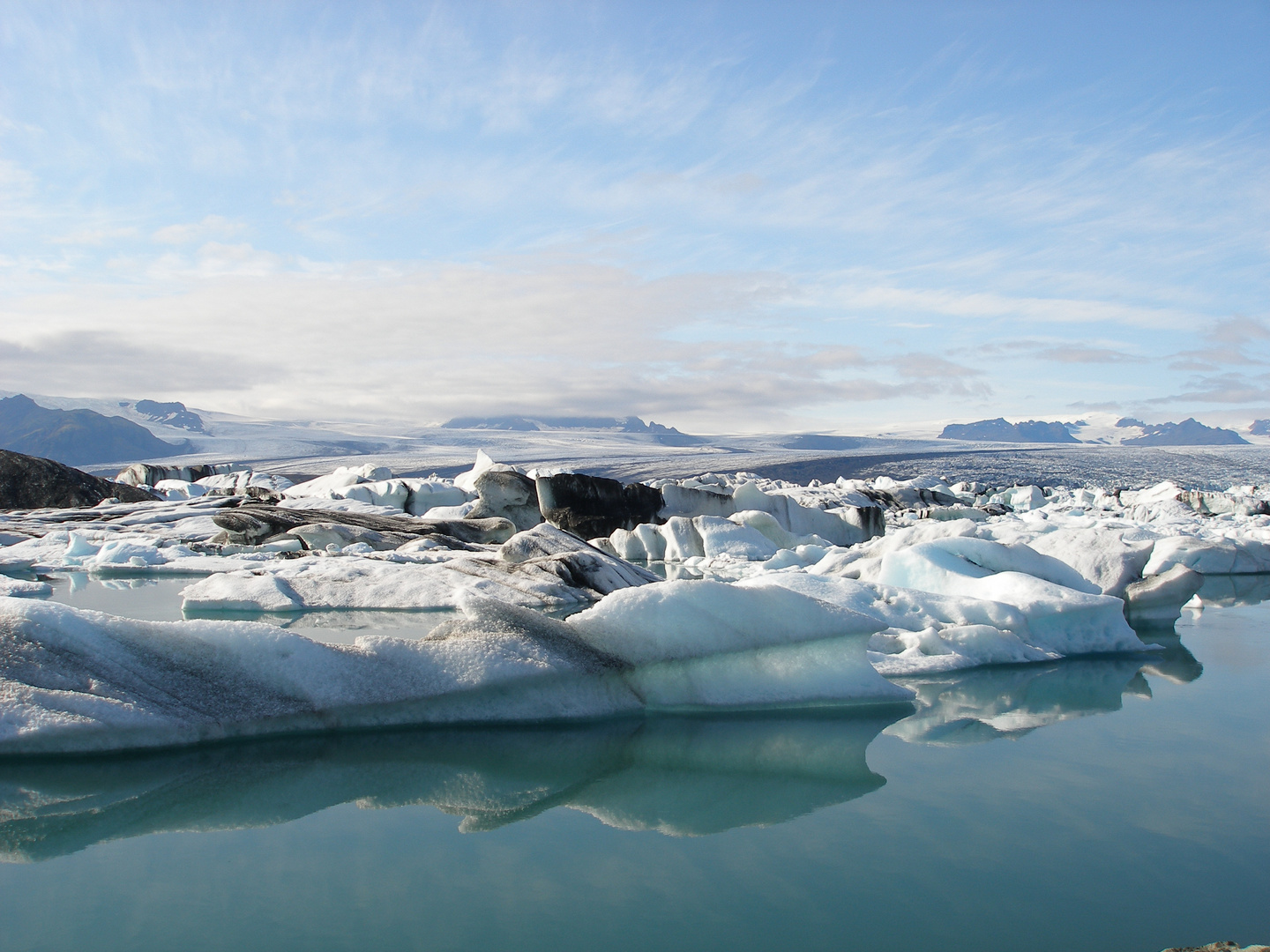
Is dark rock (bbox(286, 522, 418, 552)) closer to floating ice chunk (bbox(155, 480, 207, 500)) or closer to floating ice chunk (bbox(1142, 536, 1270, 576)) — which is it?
floating ice chunk (bbox(155, 480, 207, 500))

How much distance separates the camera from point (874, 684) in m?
4.38

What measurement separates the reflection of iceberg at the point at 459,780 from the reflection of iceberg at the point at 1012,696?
1.59 feet

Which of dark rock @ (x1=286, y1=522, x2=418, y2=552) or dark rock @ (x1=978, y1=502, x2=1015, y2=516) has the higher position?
dark rock @ (x1=286, y1=522, x2=418, y2=552)

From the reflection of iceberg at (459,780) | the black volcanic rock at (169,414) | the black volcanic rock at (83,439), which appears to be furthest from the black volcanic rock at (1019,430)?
the reflection of iceberg at (459,780)

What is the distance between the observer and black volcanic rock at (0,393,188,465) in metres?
86.8

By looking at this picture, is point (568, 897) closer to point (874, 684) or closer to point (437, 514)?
point (874, 684)

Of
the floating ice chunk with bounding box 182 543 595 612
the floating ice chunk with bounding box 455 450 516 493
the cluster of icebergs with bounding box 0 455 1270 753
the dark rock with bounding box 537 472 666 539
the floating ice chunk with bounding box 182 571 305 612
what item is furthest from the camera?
the floating ice chunk with bounding box 455 450 516 493

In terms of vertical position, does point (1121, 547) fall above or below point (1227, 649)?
above

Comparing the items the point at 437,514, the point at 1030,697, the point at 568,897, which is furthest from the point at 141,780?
the point at 437,514

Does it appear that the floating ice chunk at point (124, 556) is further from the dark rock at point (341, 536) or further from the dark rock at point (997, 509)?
the dark rock at point (997, 509)

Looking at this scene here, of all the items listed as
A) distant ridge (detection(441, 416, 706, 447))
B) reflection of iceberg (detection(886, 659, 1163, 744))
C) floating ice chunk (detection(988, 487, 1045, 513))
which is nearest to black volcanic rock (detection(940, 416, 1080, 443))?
distant ridge (detection(441, 416, 706, 447))

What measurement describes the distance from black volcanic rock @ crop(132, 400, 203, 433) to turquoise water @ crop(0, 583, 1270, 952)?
4286 inches

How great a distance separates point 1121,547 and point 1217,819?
5785mm

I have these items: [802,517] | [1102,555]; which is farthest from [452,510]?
[1102,555]
